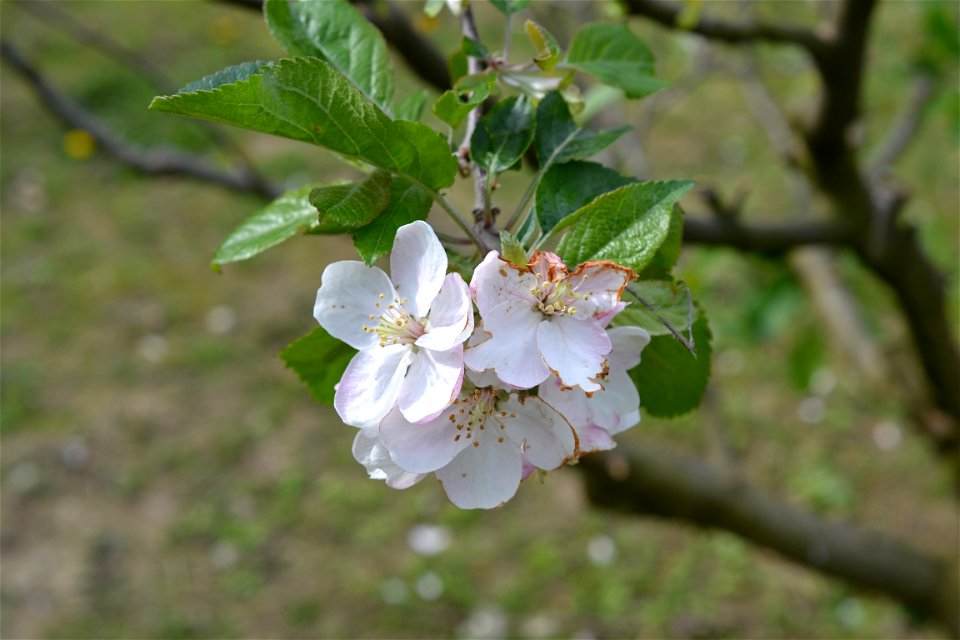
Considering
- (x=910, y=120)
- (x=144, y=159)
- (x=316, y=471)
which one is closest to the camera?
(x=144, y=159)

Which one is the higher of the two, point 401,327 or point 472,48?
point 472,48

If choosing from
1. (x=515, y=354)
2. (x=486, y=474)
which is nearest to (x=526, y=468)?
(x=486, y=474)

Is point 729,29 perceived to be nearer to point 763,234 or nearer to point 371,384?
point 763,234

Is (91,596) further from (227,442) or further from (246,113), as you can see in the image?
(246,113)

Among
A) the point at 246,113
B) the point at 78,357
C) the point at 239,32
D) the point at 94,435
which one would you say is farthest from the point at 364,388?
the point at 239,32

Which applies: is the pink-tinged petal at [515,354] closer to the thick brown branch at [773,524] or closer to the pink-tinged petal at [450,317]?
the pink-tinged petal at [450,317]

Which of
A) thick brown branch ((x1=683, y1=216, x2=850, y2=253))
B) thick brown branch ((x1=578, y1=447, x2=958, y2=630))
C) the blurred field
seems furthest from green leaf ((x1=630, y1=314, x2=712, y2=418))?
the blurred field

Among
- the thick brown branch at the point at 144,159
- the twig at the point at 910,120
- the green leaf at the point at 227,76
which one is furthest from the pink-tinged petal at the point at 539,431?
the twig at the point at 910,120
